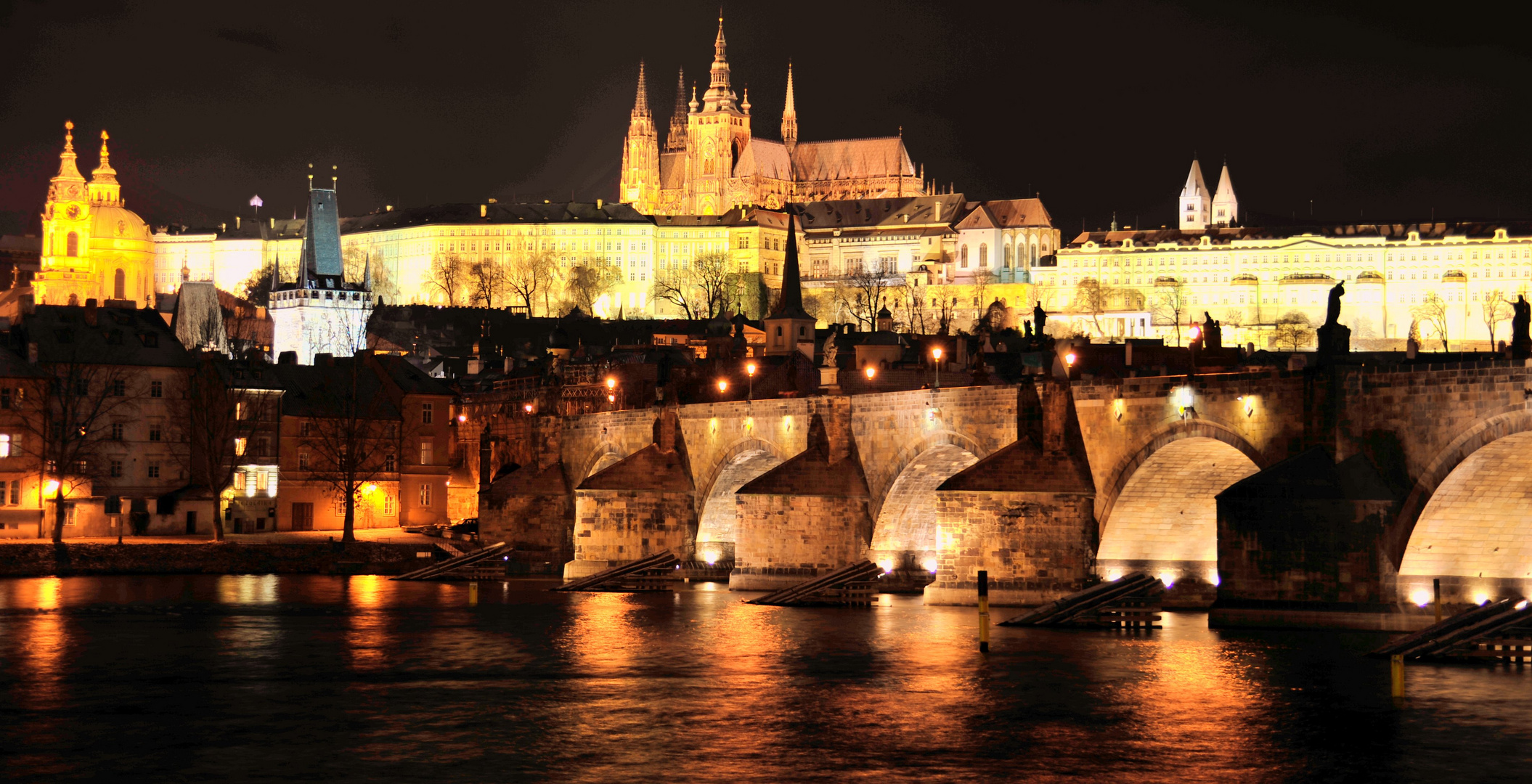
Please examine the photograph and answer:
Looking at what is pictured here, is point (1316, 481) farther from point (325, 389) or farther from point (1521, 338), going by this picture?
point (325, 389)

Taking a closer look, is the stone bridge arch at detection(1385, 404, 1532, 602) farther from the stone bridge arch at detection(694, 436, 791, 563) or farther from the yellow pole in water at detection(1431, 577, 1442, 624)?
the stone bridge arch at detection(694, 436, 791, 563)

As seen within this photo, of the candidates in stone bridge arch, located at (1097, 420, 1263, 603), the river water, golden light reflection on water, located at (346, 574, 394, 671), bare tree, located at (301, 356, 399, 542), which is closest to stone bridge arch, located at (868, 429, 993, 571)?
the river water

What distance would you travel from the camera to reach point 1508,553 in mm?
37906

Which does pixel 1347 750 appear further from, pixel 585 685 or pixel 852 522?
pixel 852 522

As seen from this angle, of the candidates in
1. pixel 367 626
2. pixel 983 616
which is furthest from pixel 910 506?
pixel 983 616

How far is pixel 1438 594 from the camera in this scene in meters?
37.4

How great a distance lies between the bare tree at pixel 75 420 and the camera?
2874 inches

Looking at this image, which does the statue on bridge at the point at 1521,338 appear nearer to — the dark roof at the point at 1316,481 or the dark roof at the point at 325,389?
the dark roof at the point at 1316,481

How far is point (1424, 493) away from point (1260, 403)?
492cm

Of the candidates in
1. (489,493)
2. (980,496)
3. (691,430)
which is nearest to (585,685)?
(980,496)

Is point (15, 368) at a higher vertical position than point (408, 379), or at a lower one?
lower

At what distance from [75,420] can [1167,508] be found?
46584mm

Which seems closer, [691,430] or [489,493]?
[691,430]

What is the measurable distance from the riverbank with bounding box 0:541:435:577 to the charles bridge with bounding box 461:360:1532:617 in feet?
17.0
